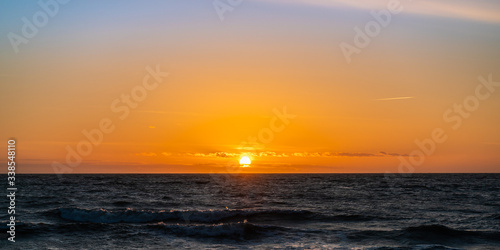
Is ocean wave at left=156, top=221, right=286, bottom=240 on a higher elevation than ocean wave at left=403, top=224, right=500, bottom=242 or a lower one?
higher

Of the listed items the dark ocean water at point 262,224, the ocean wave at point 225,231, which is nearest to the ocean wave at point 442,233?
the dark ocean water at point 262,224

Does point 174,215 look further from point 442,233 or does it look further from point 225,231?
point 442,233

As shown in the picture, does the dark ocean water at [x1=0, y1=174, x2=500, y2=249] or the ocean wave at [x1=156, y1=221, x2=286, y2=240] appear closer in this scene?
the dark ocean water at [x1=0, y1=174, x2=500, y2=249]

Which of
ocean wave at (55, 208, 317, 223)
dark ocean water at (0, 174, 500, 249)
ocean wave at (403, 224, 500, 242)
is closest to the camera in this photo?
dark ocean water at (0, 174, 500, 249)

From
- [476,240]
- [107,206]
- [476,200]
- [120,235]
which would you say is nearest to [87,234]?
[120,235]

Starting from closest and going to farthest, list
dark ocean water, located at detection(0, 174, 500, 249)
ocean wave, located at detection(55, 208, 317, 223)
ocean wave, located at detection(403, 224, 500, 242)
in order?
1. dark ocean water, located at detection(0, 174, 500, 249)
2. ocean wave, located at detection(403, 224, 500, 242)
3. ocean wave, located at detection(55, 208, 317, 223)

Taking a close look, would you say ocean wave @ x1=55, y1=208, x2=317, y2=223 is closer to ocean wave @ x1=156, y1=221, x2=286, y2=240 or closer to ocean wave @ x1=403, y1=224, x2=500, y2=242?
ocean wave @ x1=156, y1=221, x2=286, y2=240

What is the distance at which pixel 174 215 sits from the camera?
127 feet

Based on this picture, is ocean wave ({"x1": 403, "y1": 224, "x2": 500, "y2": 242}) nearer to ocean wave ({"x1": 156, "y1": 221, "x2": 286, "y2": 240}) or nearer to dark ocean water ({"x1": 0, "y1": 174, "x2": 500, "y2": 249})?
dark ocean water ({"x1": 0, "y1": 174, "x2": 500, "y2": 249})

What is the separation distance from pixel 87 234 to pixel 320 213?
2008cm

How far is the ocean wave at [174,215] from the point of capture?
37.2 meters

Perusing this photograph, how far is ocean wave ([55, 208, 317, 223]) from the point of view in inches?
1467

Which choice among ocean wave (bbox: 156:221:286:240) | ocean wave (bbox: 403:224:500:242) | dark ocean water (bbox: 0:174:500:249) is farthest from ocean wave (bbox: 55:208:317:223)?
ocean wave (bbox: 403:224:500:242)

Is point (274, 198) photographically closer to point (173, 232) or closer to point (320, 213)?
A: point (320, 213)
